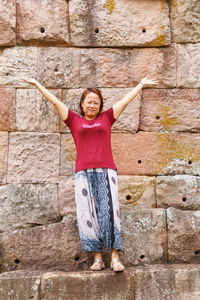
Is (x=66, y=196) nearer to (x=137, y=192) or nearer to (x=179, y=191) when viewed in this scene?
(x=137, y=192)

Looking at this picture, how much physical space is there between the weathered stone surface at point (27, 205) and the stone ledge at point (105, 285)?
66cm

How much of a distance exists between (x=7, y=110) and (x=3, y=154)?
450mm

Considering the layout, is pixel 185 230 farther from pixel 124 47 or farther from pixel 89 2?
pixel 89 2

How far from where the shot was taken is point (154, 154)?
4.54 meters

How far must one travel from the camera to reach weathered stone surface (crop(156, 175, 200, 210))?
4.46 metres

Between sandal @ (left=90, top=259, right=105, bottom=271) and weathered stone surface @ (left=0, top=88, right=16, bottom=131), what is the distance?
1596mm

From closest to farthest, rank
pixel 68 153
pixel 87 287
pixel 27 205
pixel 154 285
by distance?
1. pixel 87 287
2. pixel 154 285
3. pixel 27 205
4. pixel 68 153

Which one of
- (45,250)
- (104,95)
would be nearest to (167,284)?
(45,250)

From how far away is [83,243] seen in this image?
152 inches

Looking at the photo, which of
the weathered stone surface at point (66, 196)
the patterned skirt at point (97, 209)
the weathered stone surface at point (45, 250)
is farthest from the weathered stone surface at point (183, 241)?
the weathered stone surface at point (66, 196)

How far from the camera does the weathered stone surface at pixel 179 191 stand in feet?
14.6

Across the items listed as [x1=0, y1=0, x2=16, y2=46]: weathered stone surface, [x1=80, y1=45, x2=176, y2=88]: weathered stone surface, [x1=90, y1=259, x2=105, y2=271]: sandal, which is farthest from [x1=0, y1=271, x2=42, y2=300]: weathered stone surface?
[x1=0, y1=0, x2=16, y2=46]: weathered stone surface

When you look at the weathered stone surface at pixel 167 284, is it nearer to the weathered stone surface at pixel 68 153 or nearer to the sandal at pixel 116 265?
the sandal at pixel 116 265

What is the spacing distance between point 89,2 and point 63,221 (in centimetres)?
224
